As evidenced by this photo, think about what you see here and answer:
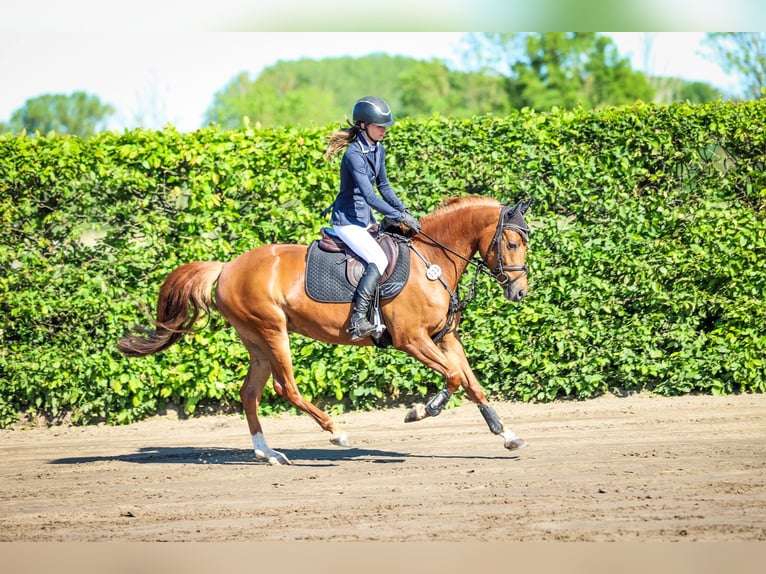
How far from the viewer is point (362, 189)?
24.5 feet

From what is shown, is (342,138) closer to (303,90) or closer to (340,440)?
(340,440)

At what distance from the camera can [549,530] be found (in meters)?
5.20

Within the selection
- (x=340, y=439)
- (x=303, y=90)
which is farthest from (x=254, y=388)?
(x=303, y=90)

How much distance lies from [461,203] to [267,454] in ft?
9.58

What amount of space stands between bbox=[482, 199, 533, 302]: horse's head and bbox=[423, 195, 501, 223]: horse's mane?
Result: 0.27 metres

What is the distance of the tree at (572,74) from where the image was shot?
47.3 m

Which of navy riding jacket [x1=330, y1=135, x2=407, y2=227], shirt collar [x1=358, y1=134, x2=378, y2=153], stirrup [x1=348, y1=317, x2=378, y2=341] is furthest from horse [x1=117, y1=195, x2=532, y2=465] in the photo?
shirt collar [x1=358, y1=134, x2=378, y2=153]

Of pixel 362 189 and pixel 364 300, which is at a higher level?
pixel 362 189

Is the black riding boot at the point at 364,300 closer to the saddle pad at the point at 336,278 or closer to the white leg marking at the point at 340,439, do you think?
the saddle pad at the point at 336,278

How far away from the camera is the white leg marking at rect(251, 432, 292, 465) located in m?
7.87

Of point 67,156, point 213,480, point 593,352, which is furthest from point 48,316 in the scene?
point 593,352

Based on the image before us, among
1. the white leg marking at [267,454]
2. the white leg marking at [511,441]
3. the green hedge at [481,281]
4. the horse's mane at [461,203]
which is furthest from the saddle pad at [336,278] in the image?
the green hedge at [481,281]

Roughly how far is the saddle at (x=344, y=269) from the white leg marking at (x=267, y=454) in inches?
57.5

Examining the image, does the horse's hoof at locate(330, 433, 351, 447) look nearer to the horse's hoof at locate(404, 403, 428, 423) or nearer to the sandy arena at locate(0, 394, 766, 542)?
the sandy arena at locate(0, 394, 766, 542)
